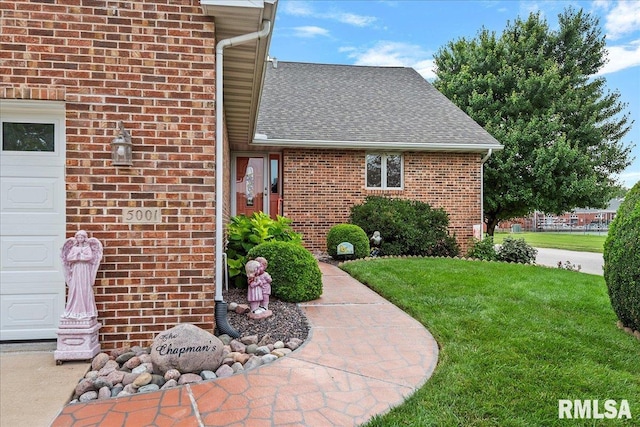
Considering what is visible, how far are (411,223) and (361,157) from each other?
7.88 ft

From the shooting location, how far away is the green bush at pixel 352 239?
376 inches

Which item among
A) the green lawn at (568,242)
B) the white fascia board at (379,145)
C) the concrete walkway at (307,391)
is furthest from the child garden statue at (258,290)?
the green lawn at (568,242)

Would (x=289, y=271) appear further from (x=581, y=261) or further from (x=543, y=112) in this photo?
(x=543, y=112)

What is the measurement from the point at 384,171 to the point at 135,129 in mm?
8653

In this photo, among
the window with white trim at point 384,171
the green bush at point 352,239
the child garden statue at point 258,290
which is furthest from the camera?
the window with white trim at point 384,171

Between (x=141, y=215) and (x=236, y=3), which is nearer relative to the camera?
(x=236, y=3)

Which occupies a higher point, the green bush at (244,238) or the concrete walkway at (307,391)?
the green bush at (244,238)

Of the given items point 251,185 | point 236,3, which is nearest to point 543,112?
point 251,185

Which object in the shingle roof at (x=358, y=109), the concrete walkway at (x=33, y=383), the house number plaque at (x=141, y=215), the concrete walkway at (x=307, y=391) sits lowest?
the concrete walkway at (x=307, y=391)

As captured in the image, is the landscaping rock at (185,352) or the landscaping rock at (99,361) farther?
the landscaping rock at (99,361)

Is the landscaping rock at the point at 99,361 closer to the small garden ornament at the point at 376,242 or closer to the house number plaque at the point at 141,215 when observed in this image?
the house number plaque at the point at 141,215

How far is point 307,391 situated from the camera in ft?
9.41

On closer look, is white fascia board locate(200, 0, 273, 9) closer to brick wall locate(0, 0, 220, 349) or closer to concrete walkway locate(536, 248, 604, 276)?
brick wall locate(0, 0, 220, 349)

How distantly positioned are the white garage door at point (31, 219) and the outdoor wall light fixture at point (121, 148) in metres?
0.54
